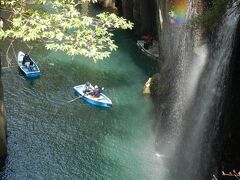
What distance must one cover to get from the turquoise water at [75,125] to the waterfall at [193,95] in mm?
1295

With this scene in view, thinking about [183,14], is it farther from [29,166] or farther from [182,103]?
[29,166]

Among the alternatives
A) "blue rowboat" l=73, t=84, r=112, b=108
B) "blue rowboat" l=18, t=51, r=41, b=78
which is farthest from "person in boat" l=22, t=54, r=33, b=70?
"blue rowboat" l=73, t=84, r=112, b=108

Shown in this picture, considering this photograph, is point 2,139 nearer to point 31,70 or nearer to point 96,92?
point 96,92

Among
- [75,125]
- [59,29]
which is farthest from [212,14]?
[59,29]

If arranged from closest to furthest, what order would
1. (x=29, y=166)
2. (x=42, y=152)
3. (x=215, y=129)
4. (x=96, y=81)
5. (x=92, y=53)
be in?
(x=92, y=53)
(x=215, y=129)
(x=29, y=166)
(x=42, y=152)
(x=96, y=81)

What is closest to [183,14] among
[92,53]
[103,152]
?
[103,152]

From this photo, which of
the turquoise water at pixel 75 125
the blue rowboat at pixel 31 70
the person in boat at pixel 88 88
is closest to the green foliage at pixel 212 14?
the turquoise water at pixel 75 125

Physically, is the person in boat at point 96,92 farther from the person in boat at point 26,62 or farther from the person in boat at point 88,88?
the person in boat at point 26,62

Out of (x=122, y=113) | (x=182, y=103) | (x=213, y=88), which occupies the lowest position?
(x=122, y=113)

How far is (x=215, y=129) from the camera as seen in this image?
17250 millimetres

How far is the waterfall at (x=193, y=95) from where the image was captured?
17.3 m

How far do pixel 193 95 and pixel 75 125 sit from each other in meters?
7.09

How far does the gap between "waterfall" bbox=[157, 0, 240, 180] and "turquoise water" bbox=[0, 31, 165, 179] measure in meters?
1.29

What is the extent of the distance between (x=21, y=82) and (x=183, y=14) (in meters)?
12.0
